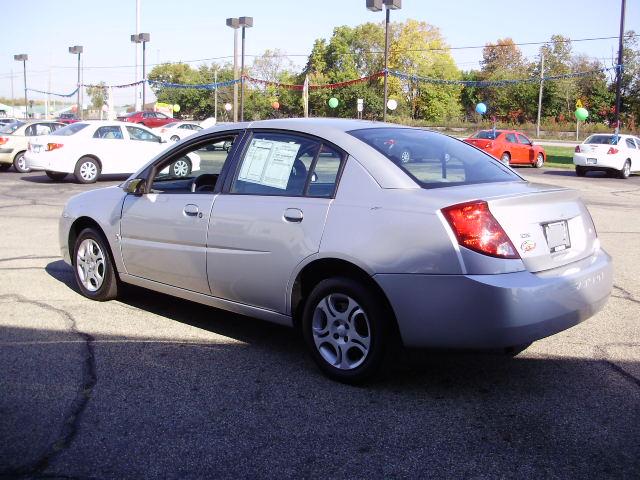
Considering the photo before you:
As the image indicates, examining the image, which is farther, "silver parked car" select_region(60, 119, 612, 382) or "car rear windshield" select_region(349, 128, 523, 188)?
"car rear windshield" select_region(349, 128, 523, 188)

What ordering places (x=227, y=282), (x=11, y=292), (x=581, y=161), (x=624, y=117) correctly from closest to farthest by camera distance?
(x=227, y=282), (x=11, y=292), (x=581, y=161), (x=624, y=117)

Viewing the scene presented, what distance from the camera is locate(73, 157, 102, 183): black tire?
17859 mm

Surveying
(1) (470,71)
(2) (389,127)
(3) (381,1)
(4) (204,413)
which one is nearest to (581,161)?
(3) (381,1)

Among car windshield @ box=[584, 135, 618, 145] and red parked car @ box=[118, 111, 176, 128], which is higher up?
red parked car @ box=[118, 111, 176, 128]

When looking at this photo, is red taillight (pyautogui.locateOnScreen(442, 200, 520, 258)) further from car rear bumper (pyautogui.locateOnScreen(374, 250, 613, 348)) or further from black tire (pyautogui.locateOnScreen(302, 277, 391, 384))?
black tire (pyautogui.locateOnScreen(302, 277, 391, 384))

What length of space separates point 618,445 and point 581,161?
22.3 metres

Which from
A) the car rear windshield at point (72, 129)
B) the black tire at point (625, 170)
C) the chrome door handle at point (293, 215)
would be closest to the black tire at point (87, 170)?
the car rear windshield at point (72, 129)

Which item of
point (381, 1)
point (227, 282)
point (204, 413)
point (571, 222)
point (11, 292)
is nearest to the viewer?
point (204, 413)

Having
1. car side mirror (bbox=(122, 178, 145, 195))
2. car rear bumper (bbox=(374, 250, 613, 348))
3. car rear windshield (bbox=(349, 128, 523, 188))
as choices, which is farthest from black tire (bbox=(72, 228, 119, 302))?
car rear bumper (bbox=(374, 250, 613, 348))

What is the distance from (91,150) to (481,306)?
16.0 metres

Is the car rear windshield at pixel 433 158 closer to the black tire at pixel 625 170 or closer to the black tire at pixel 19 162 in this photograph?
the black tire at pixel 19 162

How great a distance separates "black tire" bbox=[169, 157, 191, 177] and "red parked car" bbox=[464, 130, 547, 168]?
73.3ft

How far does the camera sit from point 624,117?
64625mm

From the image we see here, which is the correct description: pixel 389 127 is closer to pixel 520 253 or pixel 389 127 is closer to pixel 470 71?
pixel 520 253
